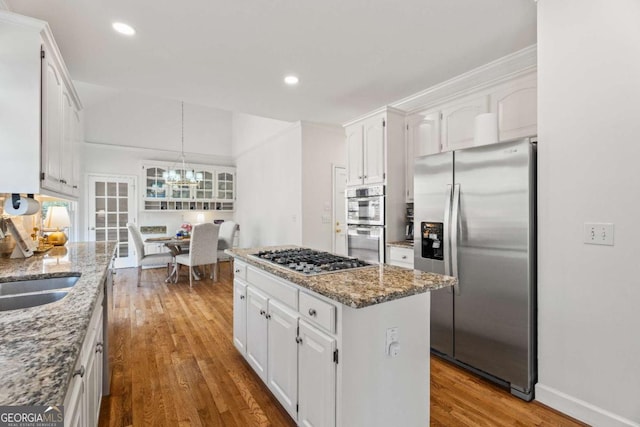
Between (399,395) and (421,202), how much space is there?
1.63 meters

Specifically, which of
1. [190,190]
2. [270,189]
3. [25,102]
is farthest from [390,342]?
[190,190]

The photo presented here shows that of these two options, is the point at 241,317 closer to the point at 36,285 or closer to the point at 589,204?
the point at 36,285

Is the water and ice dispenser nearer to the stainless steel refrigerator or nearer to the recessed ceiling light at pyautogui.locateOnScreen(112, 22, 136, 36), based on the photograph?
the stainless steel refrigerator

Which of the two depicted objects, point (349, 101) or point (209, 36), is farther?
point (349, 101)

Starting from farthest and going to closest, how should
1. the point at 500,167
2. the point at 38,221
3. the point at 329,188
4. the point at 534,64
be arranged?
1. the point at 329,188
2. the point at 38,221
3. the point at 534,64
4. the point at 500,167

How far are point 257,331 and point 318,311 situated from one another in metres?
0.91

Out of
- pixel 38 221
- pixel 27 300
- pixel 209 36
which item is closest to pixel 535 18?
pixel 209 36

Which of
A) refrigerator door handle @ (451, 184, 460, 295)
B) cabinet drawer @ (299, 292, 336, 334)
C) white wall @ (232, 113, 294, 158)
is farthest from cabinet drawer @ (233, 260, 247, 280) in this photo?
white wall @ (232, 113, 294, 158)

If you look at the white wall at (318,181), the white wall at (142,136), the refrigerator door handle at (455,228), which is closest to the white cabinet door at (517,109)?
the refrigerator door handle at (455,228)

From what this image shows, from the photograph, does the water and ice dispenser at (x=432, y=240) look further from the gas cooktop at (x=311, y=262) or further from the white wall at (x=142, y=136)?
the white wall at (x=142, y=136)

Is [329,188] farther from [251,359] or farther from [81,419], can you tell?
[81,419]

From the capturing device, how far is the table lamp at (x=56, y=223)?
2.96 m

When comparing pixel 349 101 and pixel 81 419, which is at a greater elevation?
pixel 349 101

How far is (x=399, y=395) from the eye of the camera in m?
1.45
